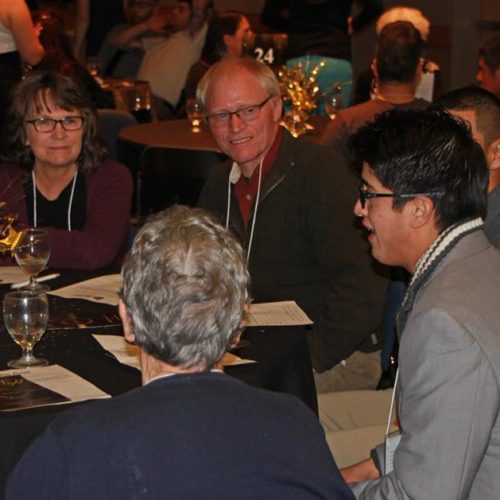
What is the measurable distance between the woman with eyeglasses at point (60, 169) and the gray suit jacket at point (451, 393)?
1793 millimetres

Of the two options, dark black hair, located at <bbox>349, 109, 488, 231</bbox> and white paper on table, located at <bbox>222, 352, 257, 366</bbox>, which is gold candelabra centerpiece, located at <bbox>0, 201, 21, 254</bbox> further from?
dark black hair, located at <bbox>349, 109, 488, 231</bbox>

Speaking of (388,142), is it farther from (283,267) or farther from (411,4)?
(411,4)

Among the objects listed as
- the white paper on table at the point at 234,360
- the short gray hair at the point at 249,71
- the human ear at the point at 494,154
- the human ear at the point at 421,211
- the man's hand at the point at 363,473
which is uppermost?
the short gray hair at the point at 249,71

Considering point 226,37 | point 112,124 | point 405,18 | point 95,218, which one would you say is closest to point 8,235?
point 95,218

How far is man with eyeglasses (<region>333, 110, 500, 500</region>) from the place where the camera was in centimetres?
191

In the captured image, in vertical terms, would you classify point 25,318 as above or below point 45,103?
below

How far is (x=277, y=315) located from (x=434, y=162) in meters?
0.88

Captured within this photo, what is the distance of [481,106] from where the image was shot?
10.5ft

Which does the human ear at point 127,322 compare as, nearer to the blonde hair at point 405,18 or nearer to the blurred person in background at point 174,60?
the blonde hair at point 405,18

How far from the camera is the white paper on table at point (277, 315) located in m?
2.85

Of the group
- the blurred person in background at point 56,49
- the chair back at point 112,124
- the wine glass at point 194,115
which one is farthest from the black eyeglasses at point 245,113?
the chair back at point 112,124

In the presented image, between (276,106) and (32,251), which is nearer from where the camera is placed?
(32,251)

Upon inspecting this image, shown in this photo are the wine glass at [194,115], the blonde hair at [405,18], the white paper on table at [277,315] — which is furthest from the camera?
the blonde hair at [405,18]

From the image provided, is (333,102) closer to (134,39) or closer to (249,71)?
(249,71)
